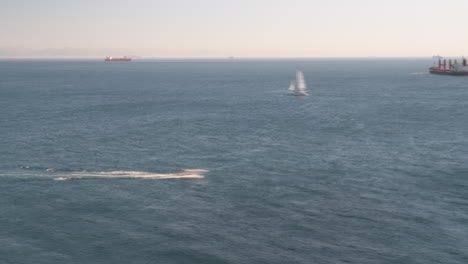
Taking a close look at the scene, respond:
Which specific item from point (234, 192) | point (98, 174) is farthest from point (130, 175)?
point (234, 192)

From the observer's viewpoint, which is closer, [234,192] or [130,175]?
[234,192]

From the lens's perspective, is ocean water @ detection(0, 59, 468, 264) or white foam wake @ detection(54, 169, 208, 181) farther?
white foam wake @ detection(54, 169, 208, 181)

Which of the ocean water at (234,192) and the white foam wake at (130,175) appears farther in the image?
the white foam wake at (130,175)

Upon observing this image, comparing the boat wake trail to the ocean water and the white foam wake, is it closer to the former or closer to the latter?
the white foam wake

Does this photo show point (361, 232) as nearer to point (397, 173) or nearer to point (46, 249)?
point (397, 173)

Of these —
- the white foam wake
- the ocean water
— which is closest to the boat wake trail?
the white foam wake

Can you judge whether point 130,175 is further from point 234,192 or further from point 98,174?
point 234,192

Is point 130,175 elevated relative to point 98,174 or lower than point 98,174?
lower

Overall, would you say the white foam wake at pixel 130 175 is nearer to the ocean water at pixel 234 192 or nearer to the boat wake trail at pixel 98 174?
the boat wake trail at pixel 98 174

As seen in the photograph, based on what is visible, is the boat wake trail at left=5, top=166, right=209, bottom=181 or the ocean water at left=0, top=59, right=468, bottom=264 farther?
the boat wake trail at left=5, top=166, right=209, bottom=181

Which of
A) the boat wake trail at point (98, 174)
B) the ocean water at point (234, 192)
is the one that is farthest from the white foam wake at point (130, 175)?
the ocean water at point (234, 192)

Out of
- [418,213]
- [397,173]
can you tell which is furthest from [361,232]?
[397,173]
